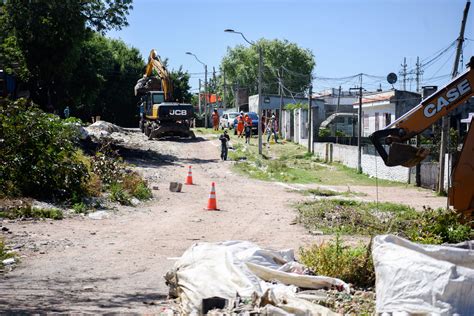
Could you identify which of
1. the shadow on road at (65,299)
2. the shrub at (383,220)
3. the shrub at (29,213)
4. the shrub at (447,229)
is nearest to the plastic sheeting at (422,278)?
the shrub at (383,220)

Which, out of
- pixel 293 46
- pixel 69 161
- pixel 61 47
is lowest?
pixel 69 161

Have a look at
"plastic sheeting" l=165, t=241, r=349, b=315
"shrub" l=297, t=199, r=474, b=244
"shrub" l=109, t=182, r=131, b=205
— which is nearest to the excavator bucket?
"shrub" l=297, t=199, r=474, b=244

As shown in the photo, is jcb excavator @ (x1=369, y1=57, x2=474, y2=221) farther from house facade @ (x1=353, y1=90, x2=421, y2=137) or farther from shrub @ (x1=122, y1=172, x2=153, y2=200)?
house facade @ (x1=353, y1=90, x2=421, y2=137)

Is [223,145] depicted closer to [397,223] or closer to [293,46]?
[397,223]

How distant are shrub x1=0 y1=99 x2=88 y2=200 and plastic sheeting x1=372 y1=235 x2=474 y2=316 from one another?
1217cm

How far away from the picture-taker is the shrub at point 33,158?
16766 mm

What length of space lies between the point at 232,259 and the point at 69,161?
10.9 metres

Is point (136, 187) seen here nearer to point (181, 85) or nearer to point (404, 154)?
point (404, 154)

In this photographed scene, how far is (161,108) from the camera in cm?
3809

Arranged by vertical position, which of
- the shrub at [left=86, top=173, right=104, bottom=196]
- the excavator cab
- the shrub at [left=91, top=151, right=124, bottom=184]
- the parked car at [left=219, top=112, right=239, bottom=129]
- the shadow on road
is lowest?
the shadow on road

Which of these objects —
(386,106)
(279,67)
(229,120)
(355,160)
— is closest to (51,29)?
(355,160)

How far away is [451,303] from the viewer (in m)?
5.90

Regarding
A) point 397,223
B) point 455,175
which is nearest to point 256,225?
point 397,223

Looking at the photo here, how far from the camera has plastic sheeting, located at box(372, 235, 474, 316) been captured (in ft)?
19.4
